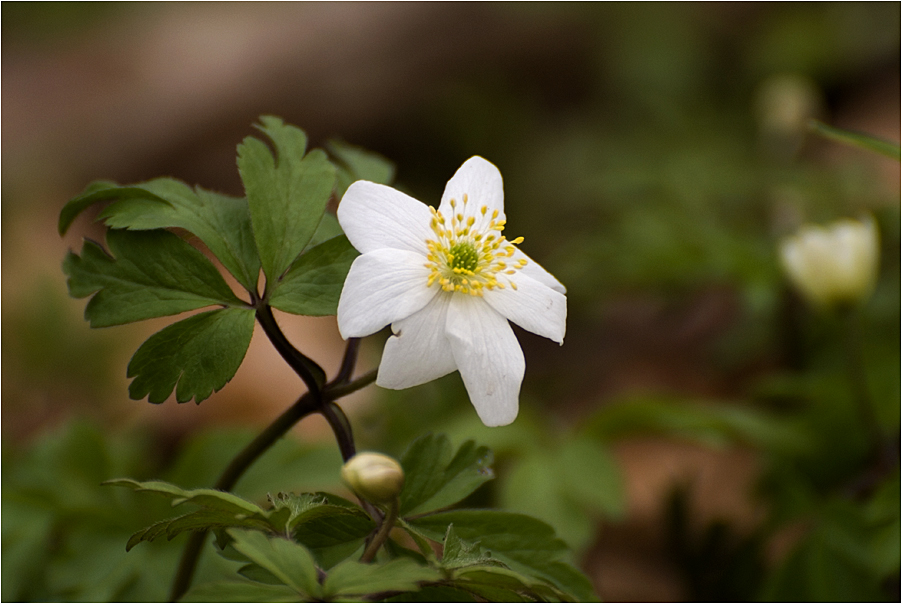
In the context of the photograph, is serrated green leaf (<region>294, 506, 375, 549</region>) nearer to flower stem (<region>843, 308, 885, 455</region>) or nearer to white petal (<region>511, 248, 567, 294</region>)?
white petal (<region>511, 248, 567, 294</region>)

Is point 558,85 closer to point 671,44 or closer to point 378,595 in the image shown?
point 671,44

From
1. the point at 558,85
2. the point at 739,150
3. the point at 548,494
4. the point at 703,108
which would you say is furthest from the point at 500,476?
the point at 558,85

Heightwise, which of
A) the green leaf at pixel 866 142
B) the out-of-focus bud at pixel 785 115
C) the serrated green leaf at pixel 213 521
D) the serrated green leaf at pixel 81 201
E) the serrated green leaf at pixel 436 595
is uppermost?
the out-of-focus bud at pixel 785 115

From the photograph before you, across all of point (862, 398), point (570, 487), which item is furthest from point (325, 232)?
point (862, 398)

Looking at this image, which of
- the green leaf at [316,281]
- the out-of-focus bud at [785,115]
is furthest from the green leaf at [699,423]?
the out-of-focus bud at [785,115]

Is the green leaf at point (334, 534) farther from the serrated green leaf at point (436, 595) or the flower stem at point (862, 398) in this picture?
the flower stem at point (862, 398)

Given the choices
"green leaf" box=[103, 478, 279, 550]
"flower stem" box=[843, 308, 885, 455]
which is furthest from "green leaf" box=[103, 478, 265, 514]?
"flower stem" box=[843, 308, 885, 455]
